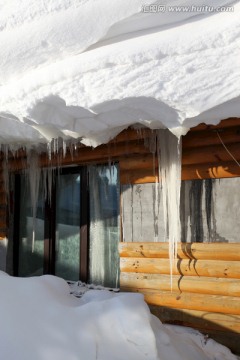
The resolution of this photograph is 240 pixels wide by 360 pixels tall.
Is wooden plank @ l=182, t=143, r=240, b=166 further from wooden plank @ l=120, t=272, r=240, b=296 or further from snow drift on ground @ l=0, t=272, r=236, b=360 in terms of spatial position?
snow drift on ground @ l=0, t=272, r=236, b=360

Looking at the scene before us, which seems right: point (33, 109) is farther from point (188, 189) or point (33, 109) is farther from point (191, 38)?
point (188, 189)

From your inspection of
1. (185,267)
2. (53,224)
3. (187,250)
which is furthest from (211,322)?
(53,224)

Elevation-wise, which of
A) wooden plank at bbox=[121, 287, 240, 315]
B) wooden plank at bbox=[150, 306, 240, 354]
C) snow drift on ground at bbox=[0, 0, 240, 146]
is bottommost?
wooden plank at bbox=[150, 306, 240, 354]

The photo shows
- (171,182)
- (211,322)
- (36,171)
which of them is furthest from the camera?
(36,171)

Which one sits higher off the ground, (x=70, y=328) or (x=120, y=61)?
(x=120, y=61)

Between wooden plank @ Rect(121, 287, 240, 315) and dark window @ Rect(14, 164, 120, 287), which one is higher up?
dark window @ Rect(14, 164, 120, 287)

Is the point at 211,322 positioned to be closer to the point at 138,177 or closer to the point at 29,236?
the point at 138,177

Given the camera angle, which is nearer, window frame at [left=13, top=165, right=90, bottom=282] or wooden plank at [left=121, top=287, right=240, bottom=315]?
wooden plank at [left=121, top=287, right=240, bottom=315]

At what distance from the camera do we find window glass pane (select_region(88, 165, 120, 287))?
5301 mm

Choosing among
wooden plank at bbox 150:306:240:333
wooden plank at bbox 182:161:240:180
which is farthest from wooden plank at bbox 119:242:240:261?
wooden plank at bbox 182:161:240:180

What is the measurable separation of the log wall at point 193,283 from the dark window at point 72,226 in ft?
2.32

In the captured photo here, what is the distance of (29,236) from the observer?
618cm

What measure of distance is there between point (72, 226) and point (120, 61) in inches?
133

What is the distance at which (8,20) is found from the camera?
337cm
